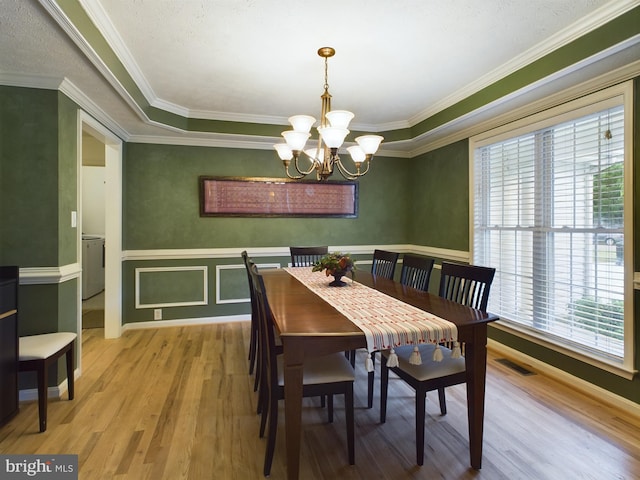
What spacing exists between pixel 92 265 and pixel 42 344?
4.20 metres

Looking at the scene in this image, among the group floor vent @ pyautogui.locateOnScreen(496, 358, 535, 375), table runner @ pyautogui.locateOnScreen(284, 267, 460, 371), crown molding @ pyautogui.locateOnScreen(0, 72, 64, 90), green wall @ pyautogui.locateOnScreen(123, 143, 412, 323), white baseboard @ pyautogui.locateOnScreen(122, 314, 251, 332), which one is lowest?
floor vent @ pyautogui.locateOnScreen(496, 358, 535, 375)

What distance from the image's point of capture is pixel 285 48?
247 centimetres

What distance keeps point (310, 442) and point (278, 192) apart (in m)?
2.98

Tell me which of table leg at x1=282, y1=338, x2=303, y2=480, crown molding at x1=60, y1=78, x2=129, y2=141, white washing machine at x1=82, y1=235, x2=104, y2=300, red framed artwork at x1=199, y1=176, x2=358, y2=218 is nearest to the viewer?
table leg at x1=282, y1=338, x2=303, y2=480

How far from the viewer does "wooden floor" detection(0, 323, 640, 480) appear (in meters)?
1.75

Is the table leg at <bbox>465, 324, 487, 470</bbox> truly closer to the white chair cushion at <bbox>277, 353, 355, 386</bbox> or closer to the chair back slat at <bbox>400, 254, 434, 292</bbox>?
the white chair cushion at <bbox>277, 353, 355, 386</bbox>

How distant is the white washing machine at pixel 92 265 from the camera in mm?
5636

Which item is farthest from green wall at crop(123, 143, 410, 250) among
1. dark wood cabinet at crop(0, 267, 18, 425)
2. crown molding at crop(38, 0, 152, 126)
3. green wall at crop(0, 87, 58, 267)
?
dark wood cabinet at crop(0, 267, 18, 425)

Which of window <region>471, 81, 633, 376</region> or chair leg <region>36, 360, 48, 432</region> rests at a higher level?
window <region>471, 81, 633, 376</region>

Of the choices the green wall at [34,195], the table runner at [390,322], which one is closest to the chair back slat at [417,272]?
the table runner at [390,322]

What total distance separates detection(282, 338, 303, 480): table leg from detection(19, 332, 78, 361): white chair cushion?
1.64 metres

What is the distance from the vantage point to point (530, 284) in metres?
3.08

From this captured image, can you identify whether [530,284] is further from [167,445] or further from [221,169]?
[221,169]

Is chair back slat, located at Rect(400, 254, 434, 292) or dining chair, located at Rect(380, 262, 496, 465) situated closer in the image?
dining chair, located at Rect(380, 262, 496, 465)
